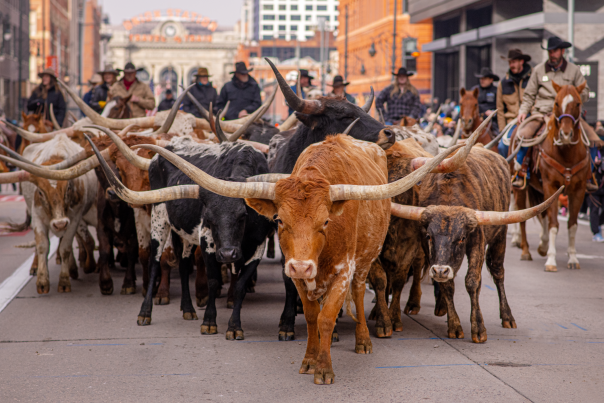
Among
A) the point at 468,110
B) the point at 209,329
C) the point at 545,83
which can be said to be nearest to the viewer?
the point at 209,329

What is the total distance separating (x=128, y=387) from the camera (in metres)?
5.33

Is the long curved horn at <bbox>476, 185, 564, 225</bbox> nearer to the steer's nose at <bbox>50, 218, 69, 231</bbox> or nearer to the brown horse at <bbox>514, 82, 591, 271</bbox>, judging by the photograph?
the brown horse at <bbox>514, 82, 591, 271</bbox>

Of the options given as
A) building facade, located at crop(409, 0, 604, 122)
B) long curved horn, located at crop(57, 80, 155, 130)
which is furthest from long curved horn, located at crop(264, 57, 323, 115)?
building facade, located at crop(409, 0, 604, 122)

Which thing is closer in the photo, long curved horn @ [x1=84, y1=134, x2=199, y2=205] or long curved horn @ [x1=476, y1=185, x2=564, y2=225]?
long curved horn @ [x1=84, y1=134, x2=199, y2=205]

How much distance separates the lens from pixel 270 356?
611 cm

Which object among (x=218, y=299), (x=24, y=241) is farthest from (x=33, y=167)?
(x=24, y=241)

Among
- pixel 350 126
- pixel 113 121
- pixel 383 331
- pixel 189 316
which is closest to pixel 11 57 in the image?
pixel 113 121

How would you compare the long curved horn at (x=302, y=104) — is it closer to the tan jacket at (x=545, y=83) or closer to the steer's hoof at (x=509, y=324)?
the steer's hoof at (x=509, y=324)

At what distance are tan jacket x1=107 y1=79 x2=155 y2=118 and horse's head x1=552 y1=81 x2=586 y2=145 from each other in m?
6.72

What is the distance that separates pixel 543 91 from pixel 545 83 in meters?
0.14

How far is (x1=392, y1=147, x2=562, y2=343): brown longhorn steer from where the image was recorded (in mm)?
6285

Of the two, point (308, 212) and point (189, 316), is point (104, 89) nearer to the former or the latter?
point (189, 316)

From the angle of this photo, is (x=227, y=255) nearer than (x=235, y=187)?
No

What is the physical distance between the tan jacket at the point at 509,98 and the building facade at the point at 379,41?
35.8 metres
